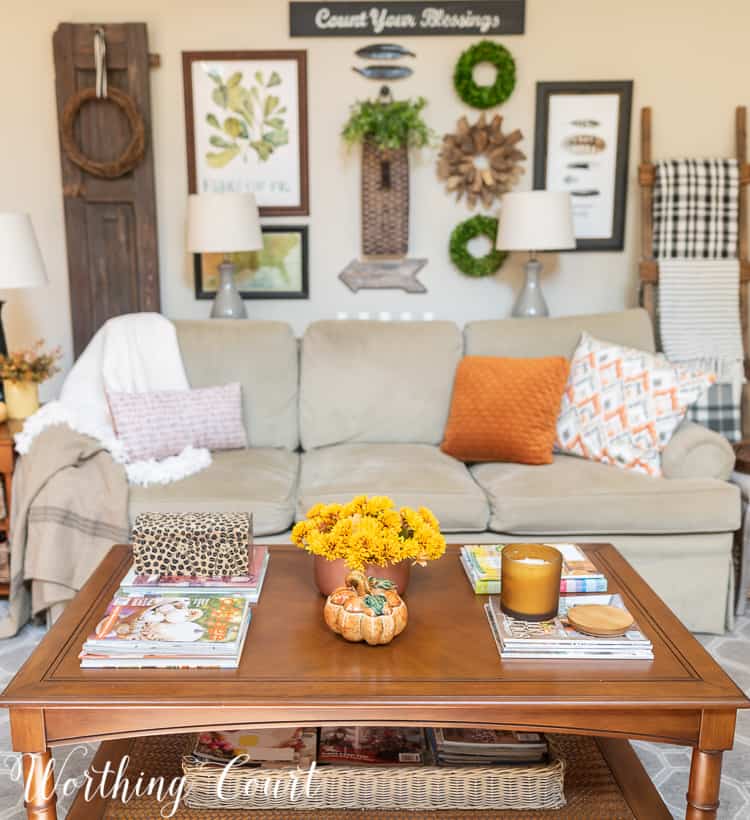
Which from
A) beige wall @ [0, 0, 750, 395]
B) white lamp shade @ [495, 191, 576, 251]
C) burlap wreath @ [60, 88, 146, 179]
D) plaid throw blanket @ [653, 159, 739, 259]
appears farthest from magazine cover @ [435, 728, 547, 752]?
burlap wreath @ [60, 88, 146, 179]

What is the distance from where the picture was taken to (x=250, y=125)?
3.41 meters

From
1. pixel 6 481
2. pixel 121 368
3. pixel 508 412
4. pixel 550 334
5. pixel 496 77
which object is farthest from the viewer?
pixel 496 77

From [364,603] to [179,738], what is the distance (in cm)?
55

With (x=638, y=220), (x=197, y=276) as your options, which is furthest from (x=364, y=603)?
(x=638, y=220)

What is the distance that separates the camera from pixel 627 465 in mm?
2666

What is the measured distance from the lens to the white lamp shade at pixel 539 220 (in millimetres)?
3098

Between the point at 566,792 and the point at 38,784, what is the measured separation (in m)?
0.94

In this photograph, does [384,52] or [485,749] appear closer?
[485,749]

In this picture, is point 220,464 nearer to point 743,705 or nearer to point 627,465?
point 627,465

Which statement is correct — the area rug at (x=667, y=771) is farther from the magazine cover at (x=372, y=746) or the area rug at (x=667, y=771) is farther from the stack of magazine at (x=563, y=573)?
the magazine cover at (x=372, y=746)

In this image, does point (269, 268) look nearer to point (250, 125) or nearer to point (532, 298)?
point (250, 125)

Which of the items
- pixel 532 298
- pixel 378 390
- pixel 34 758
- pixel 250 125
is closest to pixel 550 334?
pixel 532 298

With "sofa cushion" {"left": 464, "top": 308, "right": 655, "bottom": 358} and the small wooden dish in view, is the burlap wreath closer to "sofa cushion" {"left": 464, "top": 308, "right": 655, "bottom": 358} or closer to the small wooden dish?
"sofa cushion" {"left": 464, "top": 308, "right": 655, "bottom": 358}

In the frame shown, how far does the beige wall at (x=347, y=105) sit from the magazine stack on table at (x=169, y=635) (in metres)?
2.16
